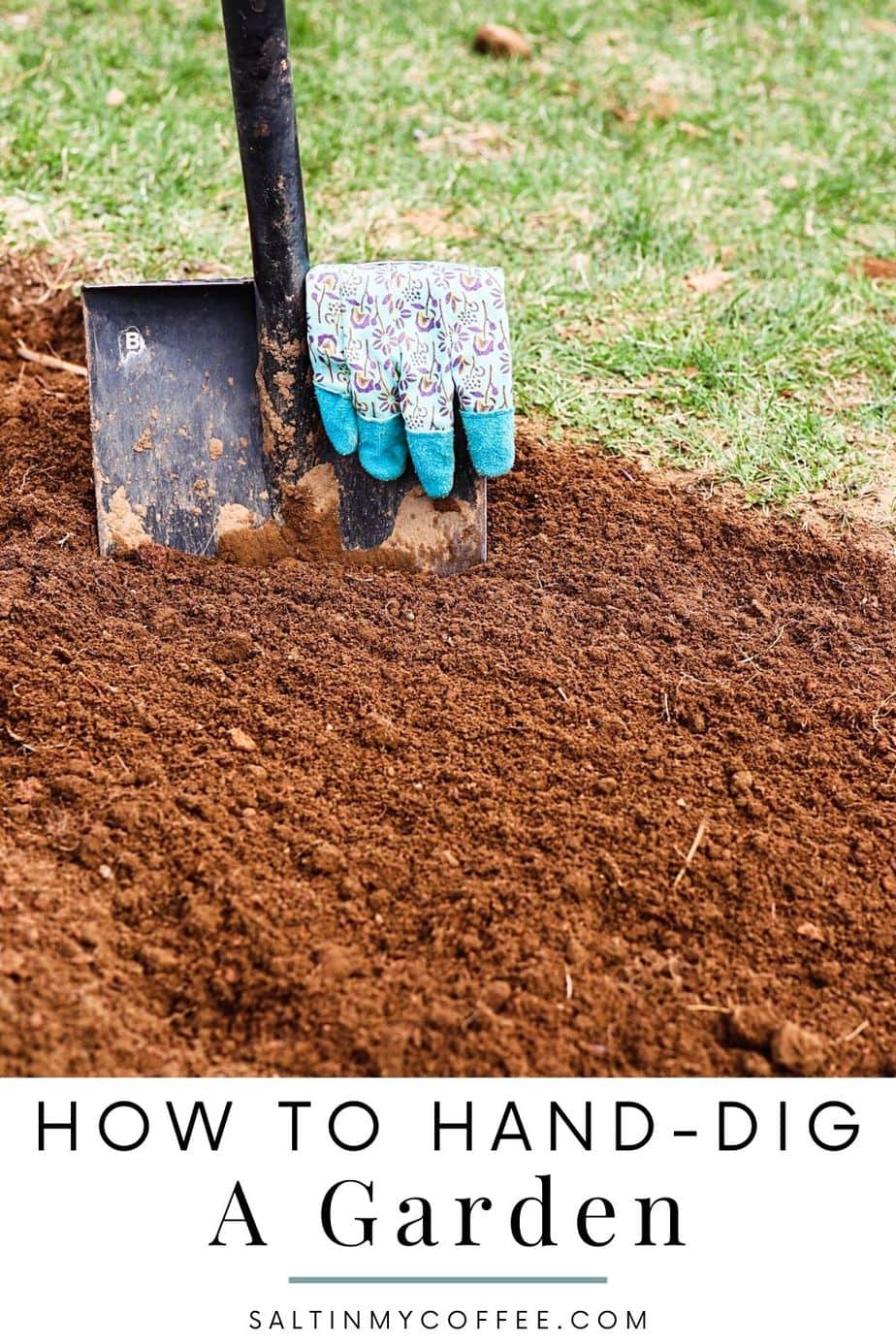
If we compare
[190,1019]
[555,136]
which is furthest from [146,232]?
[190,1019]

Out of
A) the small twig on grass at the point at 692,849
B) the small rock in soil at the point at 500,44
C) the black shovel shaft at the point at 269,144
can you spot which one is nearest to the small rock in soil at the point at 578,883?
the small twig on grass at the point at 692,849

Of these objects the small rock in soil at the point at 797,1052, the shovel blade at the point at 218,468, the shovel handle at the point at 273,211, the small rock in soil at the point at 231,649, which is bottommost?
the small rock in soil at the point at 797,1052

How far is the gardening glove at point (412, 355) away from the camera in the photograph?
3064mm

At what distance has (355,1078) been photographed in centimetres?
215

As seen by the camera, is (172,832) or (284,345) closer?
(172,832)

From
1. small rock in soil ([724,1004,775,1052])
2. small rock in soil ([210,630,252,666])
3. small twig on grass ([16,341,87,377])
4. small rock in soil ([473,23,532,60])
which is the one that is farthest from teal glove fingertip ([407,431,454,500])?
small rock in soil ([473,23,532,60])

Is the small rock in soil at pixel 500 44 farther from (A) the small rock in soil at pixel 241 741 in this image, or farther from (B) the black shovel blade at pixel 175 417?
(A) the small rock in soil at pixel 241 741

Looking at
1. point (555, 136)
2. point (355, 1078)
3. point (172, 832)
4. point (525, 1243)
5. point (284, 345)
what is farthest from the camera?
point (555, 136)

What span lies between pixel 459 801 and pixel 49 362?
2.21m

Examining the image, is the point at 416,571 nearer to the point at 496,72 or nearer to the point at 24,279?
the point at 24,279

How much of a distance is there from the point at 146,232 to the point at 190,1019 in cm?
316

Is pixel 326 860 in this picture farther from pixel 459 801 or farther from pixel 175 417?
pixel 175 417

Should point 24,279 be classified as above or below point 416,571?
above

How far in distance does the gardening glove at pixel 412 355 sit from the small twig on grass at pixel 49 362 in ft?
3.74
